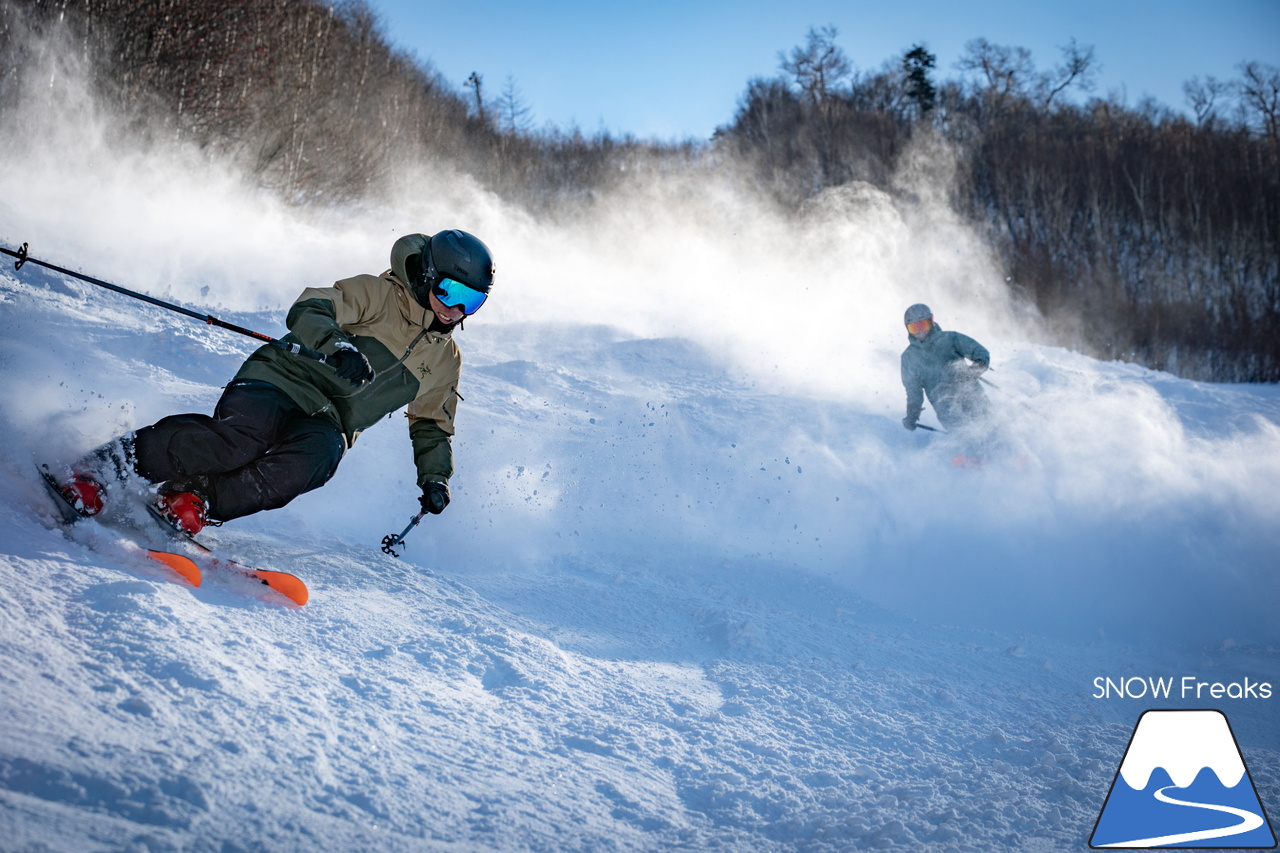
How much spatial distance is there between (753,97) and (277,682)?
1170 inches

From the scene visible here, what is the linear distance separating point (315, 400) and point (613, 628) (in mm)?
1511

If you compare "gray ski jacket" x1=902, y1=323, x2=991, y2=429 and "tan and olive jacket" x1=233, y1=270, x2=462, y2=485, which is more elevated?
"gray ski jacket" x1=902, y1=323, x2=991, y2=429

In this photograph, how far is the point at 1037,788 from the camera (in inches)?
86.7

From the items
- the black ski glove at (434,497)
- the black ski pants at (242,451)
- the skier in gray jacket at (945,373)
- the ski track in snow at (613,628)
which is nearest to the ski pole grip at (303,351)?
the black ski pants at (242,451)

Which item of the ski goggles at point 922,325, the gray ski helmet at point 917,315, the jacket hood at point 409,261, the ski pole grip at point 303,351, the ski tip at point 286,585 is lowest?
the ski tip at point 286,585

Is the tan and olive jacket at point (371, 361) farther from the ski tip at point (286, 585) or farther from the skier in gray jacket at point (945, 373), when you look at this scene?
the skier in gray jacket at point (945, 373)

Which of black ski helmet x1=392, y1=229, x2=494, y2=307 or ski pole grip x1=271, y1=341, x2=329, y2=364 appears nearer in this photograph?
ski pole grip x1=271, y1=341, x2=329, y2=364

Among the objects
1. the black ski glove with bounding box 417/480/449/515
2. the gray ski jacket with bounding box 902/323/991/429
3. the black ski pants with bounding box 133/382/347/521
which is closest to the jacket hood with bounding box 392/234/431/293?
the black ski pants with bounding box 133/382/347/521

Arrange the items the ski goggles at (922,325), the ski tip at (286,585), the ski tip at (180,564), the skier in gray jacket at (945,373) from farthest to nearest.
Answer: the ski goggles at (922,325), the skier in gray jacket at (945,373), the ski tip at (286,585), the ski tip at (180,564)

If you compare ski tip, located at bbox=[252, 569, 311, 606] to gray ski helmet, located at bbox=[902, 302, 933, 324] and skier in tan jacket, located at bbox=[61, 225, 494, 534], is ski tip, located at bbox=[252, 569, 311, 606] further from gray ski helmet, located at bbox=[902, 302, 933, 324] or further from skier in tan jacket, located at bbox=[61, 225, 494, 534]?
gray ski helmet, located at bbox=[902, 302, 933, 324]

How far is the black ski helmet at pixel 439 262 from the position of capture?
2764 millimetres

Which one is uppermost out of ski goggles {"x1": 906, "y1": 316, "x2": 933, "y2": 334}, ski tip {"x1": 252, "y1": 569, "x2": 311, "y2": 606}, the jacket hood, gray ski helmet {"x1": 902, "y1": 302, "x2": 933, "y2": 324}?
gray ski helmet {"x1": 902, "y1": 302, "x2": 933, "y2": 324}

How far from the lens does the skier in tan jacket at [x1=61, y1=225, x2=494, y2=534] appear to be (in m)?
2.52

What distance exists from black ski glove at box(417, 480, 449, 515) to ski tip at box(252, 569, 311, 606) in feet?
1.96
